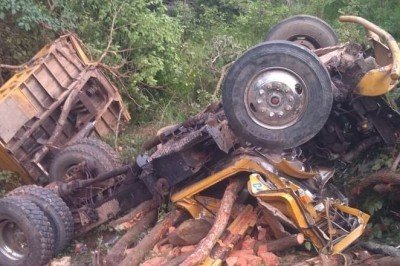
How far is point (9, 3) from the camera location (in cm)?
714

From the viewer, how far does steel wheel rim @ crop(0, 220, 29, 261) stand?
539 cm

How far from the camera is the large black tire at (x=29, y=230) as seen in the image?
201 inches

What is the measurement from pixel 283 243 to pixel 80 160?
99.7 inches

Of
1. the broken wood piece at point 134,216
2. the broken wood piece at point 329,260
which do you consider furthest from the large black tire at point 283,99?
the broken wood piece at point 134,216

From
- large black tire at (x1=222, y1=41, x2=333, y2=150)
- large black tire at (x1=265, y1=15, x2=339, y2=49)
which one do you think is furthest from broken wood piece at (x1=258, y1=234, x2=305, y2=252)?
large black tire at (x1=265, y1=15, x2=339, y2=49)

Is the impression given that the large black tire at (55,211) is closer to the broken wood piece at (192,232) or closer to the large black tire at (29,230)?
the large black tire at (29,230)

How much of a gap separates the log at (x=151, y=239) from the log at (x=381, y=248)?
1.59 meters

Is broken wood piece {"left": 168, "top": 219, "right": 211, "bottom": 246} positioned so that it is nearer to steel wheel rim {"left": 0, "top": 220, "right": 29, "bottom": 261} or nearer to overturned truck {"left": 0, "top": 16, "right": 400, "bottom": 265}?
overturned truck {"left": 0, "top": 16, "right": 400, "bottom": 265}

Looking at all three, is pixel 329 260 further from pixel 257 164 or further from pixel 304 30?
pixel 304 30

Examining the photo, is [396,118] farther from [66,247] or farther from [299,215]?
[66,247]

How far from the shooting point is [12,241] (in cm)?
549

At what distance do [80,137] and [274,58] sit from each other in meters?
3.10

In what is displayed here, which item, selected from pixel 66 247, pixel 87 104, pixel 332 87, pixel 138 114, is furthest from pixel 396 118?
pixel 138 114

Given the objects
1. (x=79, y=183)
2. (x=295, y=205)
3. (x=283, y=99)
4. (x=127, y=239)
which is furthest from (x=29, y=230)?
(x=283, y=99)
